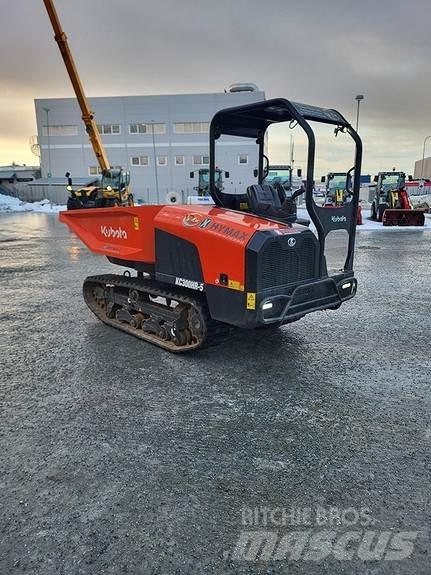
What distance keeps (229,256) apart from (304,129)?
4.53ft

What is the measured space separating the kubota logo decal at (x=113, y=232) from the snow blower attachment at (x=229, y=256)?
1cm

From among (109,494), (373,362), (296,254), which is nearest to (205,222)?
(296,254)

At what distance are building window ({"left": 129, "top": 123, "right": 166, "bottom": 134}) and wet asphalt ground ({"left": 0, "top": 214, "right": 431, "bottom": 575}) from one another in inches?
1649

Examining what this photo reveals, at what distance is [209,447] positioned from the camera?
9.74ft

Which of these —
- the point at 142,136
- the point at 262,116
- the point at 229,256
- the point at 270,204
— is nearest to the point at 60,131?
the point at 142,136

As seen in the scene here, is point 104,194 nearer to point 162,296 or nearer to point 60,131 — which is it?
point 162,296

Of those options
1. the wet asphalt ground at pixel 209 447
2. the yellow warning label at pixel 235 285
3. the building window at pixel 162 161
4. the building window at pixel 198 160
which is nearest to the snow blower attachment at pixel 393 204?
the wet asphalt ground at pixel 209 447

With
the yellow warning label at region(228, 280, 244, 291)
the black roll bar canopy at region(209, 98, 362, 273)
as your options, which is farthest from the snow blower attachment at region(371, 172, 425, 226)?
the yellow warning label at region(228, 280, 244, 291)

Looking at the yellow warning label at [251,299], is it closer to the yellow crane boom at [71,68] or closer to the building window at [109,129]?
the yellow crane boom at [71,68]

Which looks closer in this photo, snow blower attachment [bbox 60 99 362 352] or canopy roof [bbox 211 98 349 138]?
snow blower attachment [bbox 60 99 362 352]

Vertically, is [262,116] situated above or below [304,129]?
above

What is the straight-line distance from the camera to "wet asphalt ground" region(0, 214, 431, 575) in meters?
2.17

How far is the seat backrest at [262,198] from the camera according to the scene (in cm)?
466

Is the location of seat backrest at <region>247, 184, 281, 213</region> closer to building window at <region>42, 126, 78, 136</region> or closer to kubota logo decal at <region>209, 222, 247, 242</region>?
kubota logo decal at <region>209, 222, 247, 242</region>
